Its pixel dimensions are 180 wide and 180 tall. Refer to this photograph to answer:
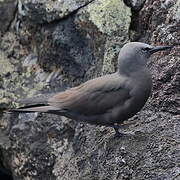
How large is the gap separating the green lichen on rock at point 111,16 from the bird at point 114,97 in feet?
3.81

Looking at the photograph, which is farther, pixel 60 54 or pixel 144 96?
pixel 60 54

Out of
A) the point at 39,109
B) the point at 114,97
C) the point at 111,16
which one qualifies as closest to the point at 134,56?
the point at 114,97

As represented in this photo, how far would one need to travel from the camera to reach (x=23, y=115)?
677cm

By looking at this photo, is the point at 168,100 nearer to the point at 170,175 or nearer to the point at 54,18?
the point at 170,175

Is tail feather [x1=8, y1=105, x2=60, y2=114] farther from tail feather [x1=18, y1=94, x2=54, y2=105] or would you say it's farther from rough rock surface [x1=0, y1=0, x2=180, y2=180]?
rough rock surface [x1=0, y1=0, x2=180, y2=180]

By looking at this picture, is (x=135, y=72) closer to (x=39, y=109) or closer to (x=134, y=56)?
(x=134, y=56)

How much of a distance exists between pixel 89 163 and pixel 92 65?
4.89ft

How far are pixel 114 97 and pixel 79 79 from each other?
5.42ft

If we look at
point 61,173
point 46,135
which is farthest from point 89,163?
point 46,135

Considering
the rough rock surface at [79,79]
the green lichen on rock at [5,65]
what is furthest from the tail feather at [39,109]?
the green lichen on rock at [5,65]

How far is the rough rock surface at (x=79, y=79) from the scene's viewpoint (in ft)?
16.4

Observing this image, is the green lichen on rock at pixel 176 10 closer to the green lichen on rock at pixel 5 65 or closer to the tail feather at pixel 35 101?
the tail feather at pixel 35 101

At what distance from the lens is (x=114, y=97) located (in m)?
5.12

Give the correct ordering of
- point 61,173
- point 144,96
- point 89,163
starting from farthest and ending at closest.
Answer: point 61,173 < point 89,163 < point 144,96
